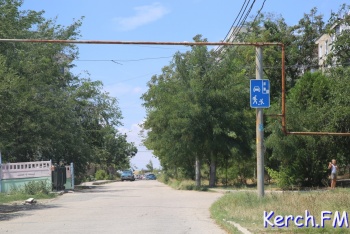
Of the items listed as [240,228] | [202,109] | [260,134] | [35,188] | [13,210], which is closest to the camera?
[240,228]

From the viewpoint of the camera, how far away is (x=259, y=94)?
19141 mm

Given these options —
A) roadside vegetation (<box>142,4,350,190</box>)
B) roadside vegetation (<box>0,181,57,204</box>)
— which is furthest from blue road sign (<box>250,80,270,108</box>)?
roadside vegetation (<box>0,181,57,204</box>)

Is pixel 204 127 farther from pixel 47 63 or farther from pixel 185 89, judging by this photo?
pixel 47 63

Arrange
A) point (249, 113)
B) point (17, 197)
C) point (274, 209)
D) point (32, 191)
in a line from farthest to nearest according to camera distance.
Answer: point (249, 113) → point (32, 191) → point (17, 197) → point (274, 209)

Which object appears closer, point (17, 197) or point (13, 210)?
point (13, 210)

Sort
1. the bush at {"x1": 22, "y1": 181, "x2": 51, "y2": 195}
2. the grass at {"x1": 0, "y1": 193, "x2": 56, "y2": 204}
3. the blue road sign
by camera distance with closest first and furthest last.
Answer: the blue road sign, the grass at {"x1": 0, "y1": 193, "x2": 56, "y2": 204}, the bush at {"x1": 22, "y1": 181, "x2": 51, "y2": 195}

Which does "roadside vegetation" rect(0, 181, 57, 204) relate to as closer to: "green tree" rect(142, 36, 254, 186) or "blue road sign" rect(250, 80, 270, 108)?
"green tree" rect(142, 36, 254, 186)

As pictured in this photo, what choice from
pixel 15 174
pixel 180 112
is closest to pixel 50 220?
pixel 15 174

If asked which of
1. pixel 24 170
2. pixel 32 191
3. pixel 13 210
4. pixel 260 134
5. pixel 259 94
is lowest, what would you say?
pixel 32 191

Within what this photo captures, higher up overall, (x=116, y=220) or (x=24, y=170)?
(x=24, y=170)

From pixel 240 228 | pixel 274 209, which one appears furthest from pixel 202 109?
pixel 240 228

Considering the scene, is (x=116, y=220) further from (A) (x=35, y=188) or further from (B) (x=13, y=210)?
(A) (x=35, y=188)

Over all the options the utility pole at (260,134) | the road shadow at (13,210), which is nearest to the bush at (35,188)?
the road shadow at (13,210)

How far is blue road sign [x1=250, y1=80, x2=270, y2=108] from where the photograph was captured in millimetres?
19016
